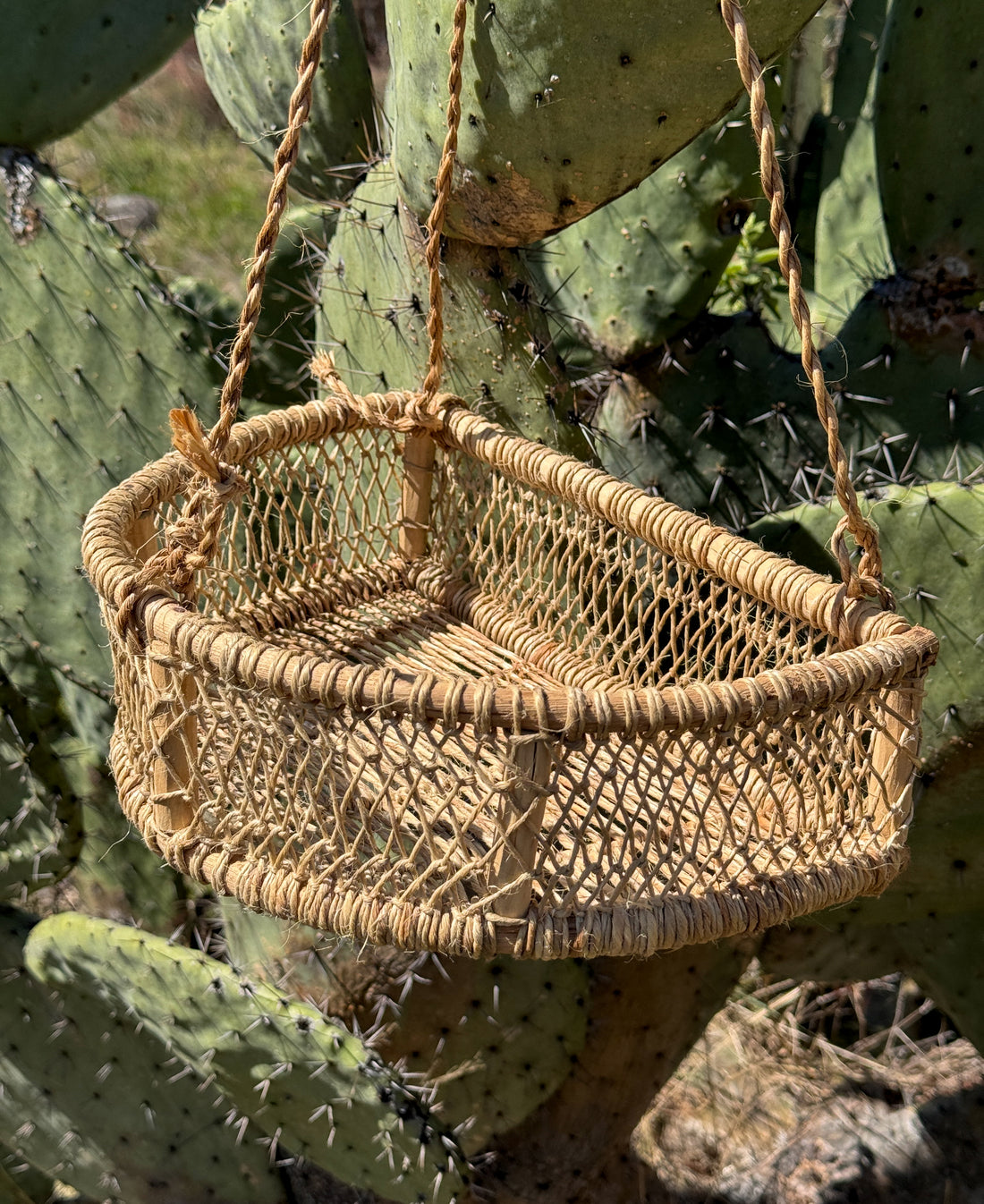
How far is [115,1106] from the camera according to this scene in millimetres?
1463

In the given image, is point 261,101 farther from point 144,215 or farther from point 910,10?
point 144,215

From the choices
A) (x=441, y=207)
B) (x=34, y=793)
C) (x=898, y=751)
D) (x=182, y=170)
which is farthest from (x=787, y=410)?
(x=182, y=170)

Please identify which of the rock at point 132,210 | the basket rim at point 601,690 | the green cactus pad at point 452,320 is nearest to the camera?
the basket rim at point 601,690

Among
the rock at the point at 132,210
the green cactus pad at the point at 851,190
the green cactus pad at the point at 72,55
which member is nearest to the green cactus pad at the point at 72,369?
the green cactus pad at the point at 72,55

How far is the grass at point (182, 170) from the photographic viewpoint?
3.54 m

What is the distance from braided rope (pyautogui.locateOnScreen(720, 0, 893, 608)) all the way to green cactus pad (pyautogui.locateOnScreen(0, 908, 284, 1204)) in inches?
39.5

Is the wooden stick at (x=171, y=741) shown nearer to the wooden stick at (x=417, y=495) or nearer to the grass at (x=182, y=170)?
the wooden stick at (x=417, y=495)

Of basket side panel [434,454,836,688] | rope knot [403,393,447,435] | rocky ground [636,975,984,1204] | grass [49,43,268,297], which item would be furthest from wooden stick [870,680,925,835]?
grass [49,43,268,297]

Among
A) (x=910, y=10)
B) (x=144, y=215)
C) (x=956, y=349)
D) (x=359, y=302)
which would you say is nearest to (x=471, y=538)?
(x=359, y=302)

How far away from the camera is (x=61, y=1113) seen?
152cm

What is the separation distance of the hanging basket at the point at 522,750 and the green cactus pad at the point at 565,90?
0.29 ft

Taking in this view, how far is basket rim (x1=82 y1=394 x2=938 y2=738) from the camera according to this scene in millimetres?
724

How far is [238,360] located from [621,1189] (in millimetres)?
1293

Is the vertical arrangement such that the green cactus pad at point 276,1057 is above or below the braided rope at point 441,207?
below
